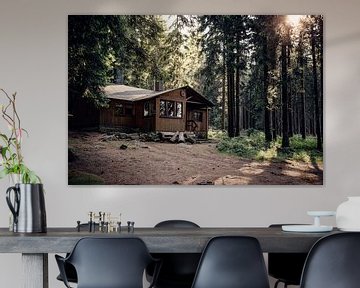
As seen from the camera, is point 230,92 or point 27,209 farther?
point 230,92

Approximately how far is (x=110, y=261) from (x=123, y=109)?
247 cm

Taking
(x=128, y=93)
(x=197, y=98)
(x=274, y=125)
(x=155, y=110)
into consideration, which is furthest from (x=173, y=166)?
(x=274, y=125)

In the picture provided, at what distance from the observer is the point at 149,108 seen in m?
5.79

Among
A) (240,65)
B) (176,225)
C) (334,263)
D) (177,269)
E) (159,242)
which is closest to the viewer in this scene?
(334,263)

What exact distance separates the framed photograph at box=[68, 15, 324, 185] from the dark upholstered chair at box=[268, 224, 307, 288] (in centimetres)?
121

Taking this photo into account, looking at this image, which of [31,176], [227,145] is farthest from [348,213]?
[227,145]

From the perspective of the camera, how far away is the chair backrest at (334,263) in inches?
133

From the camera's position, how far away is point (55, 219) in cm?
566

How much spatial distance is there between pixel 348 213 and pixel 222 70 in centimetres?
231

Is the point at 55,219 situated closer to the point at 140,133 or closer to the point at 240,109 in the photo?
the point at 140,133

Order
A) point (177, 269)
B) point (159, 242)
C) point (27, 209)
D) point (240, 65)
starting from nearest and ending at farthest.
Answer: point (159, 242) < point (27, 209) < point (177, 269) < point (240, 65)

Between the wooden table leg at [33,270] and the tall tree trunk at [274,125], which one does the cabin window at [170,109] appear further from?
the wooden table leg at [33,270]

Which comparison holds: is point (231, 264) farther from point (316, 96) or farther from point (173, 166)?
point (316, 96)

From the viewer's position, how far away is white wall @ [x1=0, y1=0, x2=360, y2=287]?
18.6 feet
